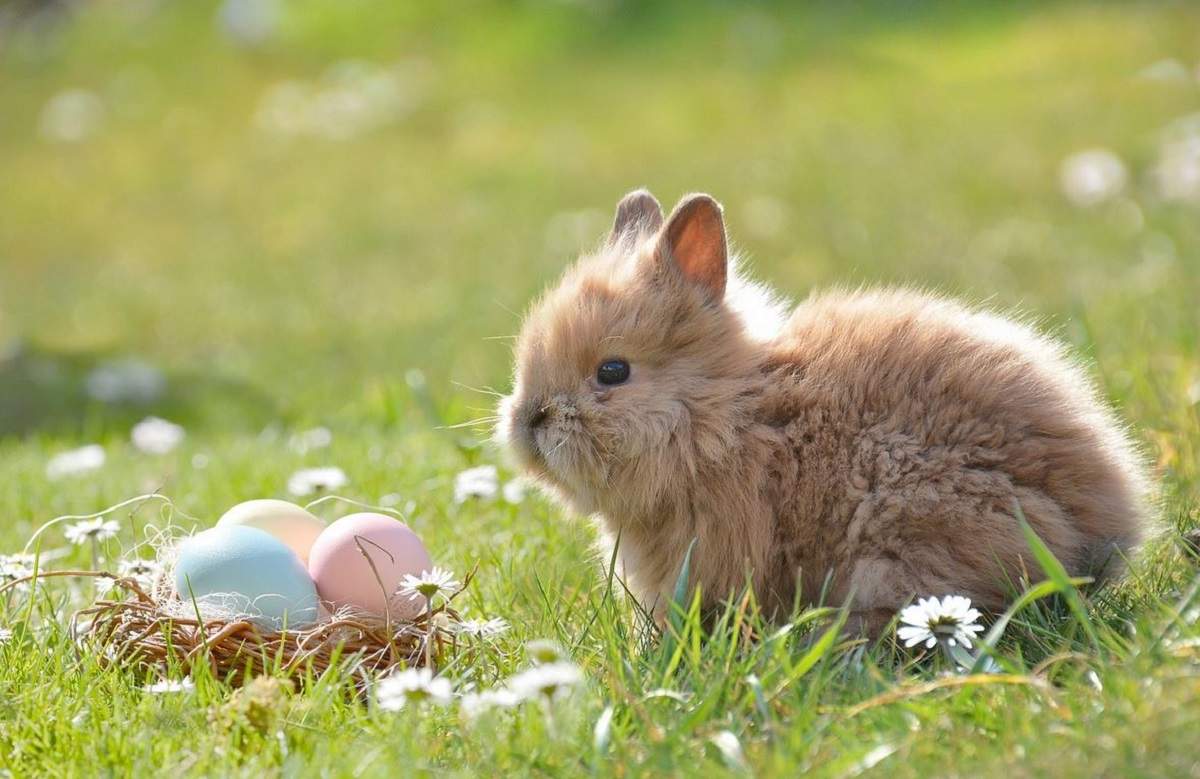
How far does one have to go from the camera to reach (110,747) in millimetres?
2309

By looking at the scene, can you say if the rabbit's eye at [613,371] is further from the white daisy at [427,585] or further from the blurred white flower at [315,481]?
the blurred white flower at [315,481]

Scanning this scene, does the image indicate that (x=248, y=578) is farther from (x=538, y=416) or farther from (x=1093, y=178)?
(x=1093, y=178)

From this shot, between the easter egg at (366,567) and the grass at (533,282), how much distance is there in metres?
0.25

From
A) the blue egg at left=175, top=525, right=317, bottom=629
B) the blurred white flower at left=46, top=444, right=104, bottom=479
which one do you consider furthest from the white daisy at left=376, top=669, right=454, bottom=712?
the blurred white flower at left=46, top=444, right=104, bottom=479

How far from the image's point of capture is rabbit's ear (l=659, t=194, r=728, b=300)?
115 inches

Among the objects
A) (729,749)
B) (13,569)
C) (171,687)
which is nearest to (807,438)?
(729,749)

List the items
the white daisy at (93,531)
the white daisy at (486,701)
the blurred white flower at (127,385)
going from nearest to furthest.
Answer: the white daisy at (486,701) → the white daisy at (93,531) → the blurred white flower at (127,385)

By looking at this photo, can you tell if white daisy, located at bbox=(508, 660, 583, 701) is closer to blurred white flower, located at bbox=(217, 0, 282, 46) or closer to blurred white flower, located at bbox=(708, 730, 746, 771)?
blurred white flower, located at bbox=(708, 730, 746, 771)

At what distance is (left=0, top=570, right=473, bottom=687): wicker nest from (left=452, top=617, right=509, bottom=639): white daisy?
0.02 m

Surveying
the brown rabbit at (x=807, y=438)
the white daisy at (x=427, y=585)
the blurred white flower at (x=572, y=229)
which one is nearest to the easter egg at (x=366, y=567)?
the white daisy at (x=427, y=585)

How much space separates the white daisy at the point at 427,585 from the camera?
2.62 metres

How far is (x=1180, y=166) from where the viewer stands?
7777mm

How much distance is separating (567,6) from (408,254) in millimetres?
4855

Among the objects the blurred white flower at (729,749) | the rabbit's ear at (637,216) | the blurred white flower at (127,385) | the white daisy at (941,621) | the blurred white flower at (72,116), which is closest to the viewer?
the blurred white flower at (729,749)
